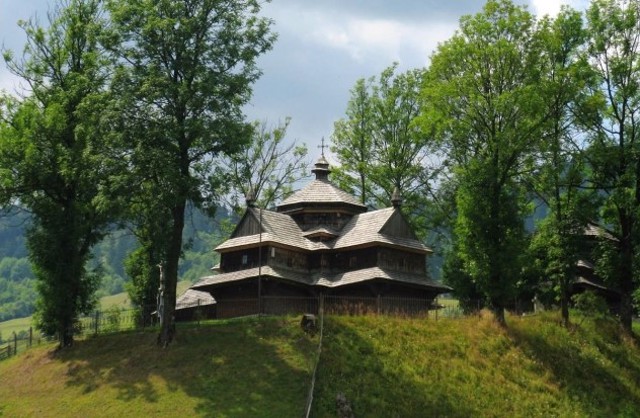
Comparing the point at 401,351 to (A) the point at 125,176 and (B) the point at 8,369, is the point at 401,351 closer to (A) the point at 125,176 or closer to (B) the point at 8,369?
(A) the point at 125,176

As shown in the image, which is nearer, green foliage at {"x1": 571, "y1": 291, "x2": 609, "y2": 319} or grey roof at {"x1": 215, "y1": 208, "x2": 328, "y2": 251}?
green foliage at {"x1": 571, "y1": 291, "x2": 609, "y2": 319}

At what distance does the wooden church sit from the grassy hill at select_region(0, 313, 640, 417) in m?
5.24

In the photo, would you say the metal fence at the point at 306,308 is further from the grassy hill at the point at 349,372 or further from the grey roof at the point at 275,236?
the grey roof at the point at 275,236

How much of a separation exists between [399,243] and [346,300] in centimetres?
508

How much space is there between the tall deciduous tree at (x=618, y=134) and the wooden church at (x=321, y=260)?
1066cm

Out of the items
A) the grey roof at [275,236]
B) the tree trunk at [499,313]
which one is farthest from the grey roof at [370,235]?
the tree trunk at [499,313]

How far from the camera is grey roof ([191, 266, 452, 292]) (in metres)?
44.7

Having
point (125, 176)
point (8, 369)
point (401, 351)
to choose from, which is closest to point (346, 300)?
point (401, 351)

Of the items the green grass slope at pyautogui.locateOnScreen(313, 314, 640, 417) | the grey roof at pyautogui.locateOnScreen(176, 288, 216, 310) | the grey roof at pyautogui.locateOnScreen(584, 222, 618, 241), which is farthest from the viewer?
the grey roof at pyautogui.locateOnScreen(176, 288, 216, 310)

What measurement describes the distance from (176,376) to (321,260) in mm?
15884

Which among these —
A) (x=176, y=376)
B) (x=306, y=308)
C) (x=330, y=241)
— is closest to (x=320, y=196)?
(x=330, y=241)

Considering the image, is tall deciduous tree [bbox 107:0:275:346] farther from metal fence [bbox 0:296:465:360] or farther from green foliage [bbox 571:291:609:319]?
green foliage [bbox 571:291:609:319]

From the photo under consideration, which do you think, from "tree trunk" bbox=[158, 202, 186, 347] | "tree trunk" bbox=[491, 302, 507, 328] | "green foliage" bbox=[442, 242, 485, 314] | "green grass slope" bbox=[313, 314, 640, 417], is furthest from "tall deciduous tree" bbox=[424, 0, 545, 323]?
"tree trunk" bbox=[158, 202, 186, 347]

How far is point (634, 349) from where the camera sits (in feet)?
133
